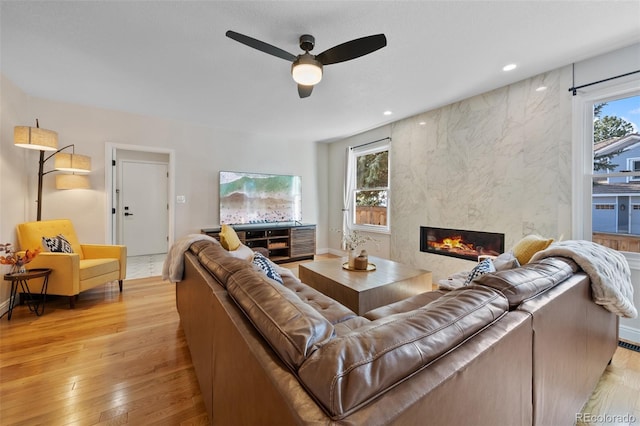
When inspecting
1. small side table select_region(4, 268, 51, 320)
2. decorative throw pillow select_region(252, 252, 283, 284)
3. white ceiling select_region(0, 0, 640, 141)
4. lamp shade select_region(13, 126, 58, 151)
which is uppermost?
white ceiling select_region(0, 0, 640, 141)

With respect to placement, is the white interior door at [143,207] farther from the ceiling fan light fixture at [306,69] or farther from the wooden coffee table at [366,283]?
the ceiling fan light fixture at [306,69]

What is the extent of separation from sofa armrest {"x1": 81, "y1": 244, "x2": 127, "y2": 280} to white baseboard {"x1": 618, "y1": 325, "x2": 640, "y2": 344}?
17.0ft

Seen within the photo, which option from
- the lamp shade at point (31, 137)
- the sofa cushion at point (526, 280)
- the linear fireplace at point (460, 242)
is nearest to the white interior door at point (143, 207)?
the lamp shade at point (31, 137)

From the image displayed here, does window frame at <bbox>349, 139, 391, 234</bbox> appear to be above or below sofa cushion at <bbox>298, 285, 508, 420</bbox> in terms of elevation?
above

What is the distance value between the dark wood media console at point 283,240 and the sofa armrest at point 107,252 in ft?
5.67

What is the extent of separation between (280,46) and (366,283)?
2228 millimetres

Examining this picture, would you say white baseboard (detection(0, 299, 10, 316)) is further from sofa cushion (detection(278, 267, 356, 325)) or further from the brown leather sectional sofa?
sofa cushion (detection(278, 267, 356, 325))

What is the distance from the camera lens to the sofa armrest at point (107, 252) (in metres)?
3.21

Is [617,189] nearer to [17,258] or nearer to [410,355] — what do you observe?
[410,355]

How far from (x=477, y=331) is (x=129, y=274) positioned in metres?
4.80

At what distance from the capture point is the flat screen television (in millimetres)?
4680

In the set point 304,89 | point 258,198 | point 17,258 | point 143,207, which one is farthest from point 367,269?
point 143,207

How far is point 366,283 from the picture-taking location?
90.4 inches

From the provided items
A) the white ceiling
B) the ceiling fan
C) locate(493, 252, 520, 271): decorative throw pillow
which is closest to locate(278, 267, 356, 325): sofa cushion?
locate(493, 252, 520, 271): decorative throw pillow
